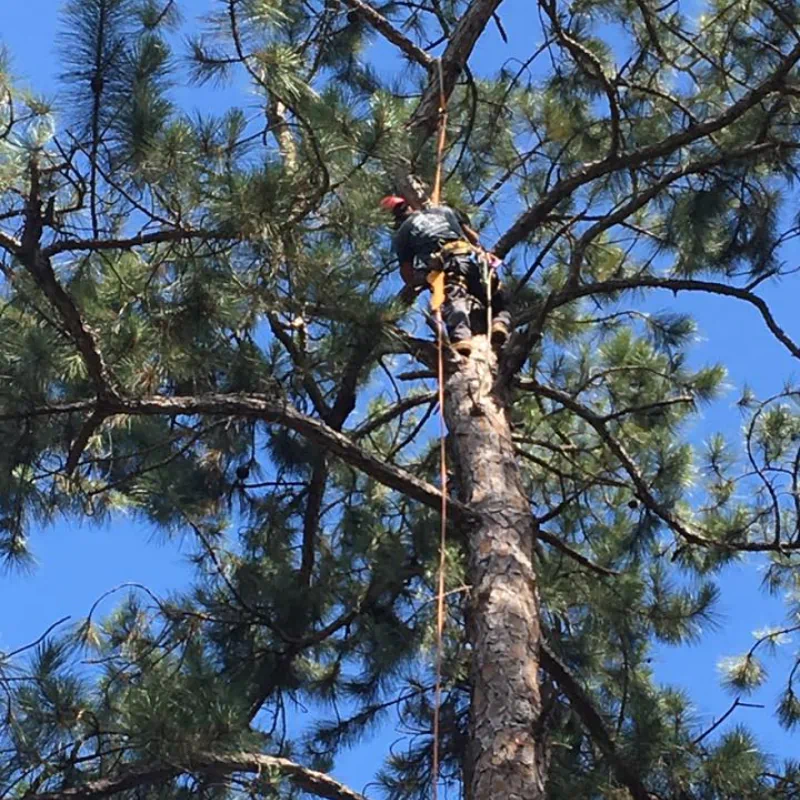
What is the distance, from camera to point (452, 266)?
483 centimetres

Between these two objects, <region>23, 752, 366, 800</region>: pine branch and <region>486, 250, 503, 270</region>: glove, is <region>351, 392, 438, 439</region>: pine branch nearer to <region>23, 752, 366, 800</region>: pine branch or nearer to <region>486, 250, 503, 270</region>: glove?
<region>486, 250, 503, 270</region>: glove

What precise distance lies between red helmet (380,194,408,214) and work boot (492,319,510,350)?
510 mm

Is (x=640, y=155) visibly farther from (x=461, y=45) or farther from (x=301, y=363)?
(x=301, y=363)

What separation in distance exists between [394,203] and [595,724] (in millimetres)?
1819

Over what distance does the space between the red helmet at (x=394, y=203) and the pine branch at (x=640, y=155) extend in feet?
1.64

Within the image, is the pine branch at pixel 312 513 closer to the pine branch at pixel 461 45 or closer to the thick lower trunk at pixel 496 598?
the thick lower trunk at pixel 496 598

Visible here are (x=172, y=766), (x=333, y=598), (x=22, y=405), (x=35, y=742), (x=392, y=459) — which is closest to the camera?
(x=172, y=766)

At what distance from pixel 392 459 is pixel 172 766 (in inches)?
81.6

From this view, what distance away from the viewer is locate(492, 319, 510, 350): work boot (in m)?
4.85

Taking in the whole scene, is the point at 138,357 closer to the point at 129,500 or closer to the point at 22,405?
the point at 22,405

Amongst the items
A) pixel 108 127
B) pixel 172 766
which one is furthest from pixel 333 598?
pixel 108 127

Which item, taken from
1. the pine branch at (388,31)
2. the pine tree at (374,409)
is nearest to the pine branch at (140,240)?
the pine tree at (374,409)

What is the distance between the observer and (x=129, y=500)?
17.8 ft

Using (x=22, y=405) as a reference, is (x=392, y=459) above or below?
above
